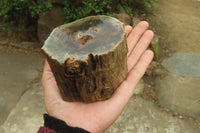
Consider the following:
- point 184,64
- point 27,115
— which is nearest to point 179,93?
point 184,64

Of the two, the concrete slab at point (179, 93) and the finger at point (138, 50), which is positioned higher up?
the finger at point (138, 50)

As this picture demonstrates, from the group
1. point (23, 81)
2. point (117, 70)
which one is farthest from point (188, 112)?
point (23, 81)

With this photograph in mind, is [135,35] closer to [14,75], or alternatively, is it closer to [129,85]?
[129,85]

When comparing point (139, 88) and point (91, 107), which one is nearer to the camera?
point (91, 107)

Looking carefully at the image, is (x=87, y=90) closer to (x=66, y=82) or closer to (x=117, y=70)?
(x=66, y=82)

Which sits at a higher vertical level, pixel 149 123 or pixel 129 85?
pixel 129 85

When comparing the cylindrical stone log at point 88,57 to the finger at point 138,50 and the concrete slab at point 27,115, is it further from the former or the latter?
the concrete slab at point 27,115

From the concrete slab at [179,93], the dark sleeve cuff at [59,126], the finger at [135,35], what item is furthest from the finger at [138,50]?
the concrete slab at [179,93]
